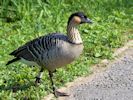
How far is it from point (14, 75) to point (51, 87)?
665 mm

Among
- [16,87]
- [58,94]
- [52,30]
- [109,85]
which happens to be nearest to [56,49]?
[58,94]

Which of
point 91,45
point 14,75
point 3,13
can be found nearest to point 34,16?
point 3,13

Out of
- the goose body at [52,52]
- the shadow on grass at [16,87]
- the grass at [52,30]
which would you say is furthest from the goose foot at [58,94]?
the shadow on grass at [16,87]

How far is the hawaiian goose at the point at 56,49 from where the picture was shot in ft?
22.1

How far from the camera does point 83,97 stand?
7.04 meters

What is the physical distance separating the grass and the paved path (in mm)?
232

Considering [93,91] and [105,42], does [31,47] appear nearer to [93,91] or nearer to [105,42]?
[93,91]

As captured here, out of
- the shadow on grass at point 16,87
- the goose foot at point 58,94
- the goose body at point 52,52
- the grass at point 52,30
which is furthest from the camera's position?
the grass at point 52,30

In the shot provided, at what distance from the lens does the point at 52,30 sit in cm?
945

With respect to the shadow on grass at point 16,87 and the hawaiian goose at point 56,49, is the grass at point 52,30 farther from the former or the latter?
the hawaiian goose at point 56,49

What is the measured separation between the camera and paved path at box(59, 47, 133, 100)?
23.1ft

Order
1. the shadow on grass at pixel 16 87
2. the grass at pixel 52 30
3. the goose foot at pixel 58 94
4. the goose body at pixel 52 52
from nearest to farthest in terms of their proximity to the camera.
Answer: the goose body at pixel 52 52, the goose foot at pixel 58 94, the shadow on grass at pixel 16 87, the grass at pixel 52 30

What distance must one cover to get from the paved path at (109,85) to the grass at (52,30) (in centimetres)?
23

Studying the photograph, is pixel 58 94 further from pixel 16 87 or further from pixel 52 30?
pixel 52 30
